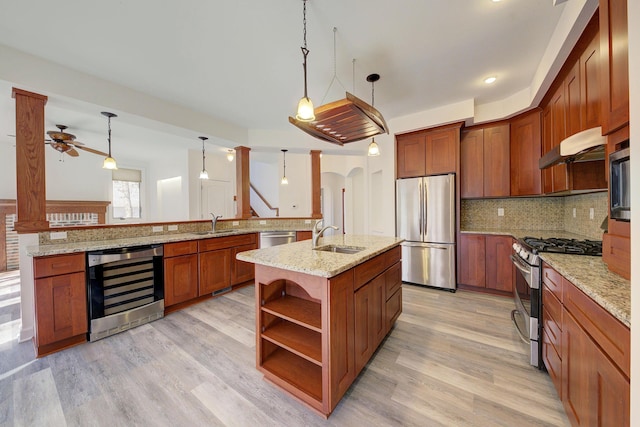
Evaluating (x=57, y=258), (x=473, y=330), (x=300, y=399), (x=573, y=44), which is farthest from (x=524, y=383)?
(x=57, y=258)

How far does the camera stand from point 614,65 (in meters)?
1.15

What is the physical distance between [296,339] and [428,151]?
3267 mm

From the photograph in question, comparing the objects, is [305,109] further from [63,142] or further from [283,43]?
[63,142]

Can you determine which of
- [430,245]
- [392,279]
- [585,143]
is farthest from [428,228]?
[585,143]

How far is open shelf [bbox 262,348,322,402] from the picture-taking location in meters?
1.51

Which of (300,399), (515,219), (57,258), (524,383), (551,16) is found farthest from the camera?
(515,219)

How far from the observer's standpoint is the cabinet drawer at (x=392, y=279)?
2137 millimetres

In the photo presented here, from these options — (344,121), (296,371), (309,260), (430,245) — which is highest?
(344,121)

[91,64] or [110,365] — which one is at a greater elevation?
[91,64]

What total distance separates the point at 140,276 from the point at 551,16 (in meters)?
4.43

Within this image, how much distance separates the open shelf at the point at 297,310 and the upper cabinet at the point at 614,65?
6.02 ft

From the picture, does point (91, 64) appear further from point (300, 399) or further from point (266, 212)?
point (266, 212)

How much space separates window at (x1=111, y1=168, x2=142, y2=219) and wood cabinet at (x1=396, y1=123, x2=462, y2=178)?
6703 millimetres

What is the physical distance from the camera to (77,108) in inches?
104
